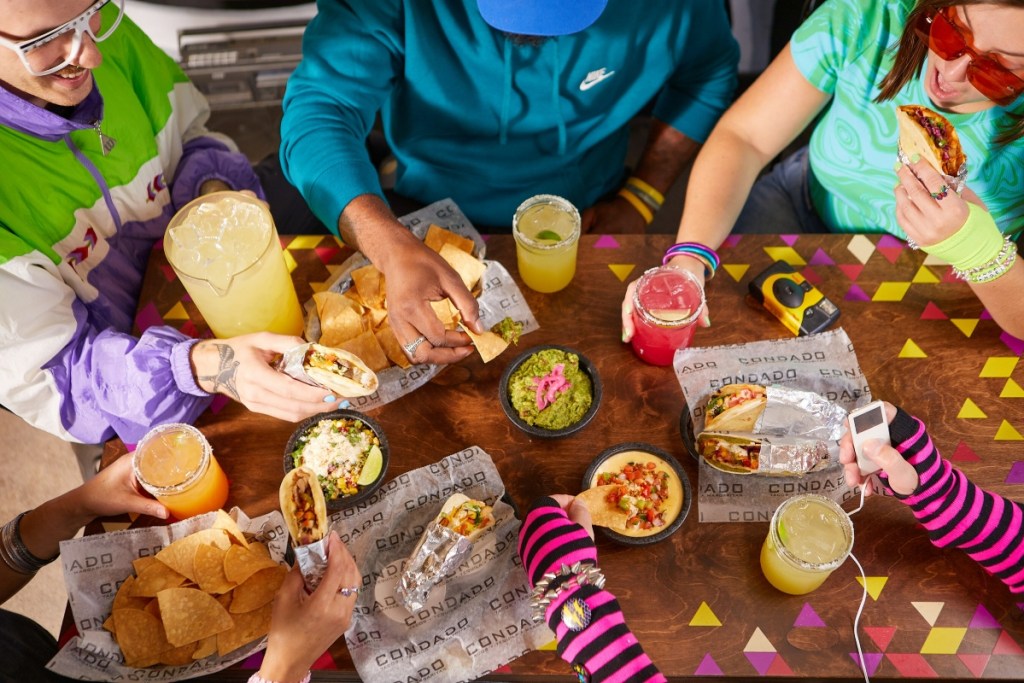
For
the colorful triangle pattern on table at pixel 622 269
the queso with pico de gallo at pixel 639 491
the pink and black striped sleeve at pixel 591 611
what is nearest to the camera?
the pink and black striped sleeve at pixel 591 611

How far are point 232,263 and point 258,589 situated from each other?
27.4 inches

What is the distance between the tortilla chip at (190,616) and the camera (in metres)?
1.52

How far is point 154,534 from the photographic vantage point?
1.65 meters

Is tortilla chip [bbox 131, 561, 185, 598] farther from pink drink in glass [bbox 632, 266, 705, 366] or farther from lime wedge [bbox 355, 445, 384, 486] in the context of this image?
pink drink in glass [bbox 632, 266, 705, 366]

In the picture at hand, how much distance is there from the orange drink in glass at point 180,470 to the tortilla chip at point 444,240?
27.3 inches

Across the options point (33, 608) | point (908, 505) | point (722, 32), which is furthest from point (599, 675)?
point (33, 608)

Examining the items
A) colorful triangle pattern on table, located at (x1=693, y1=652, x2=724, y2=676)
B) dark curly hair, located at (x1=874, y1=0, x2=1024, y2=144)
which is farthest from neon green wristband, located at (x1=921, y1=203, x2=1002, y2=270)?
colorful triangle pattern on table, located at (x1=693, y1=652, x2=724, y2=676)

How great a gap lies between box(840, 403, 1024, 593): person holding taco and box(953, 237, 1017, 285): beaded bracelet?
0.45m

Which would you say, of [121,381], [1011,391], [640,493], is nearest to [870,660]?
[640,493]

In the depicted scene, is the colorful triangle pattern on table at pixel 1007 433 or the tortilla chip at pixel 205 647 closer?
the tortilla chip at pixel 205 647

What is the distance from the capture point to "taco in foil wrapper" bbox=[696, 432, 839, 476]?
65.4 inches

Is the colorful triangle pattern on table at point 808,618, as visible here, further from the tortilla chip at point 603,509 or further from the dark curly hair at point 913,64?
the dark curly hair at point 913,64

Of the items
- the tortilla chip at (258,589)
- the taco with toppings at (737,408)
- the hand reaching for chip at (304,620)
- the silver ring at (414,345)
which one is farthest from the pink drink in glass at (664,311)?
the tortilla chip at (258,589)

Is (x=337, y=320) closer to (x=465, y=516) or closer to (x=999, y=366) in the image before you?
(x=465, y=516)
